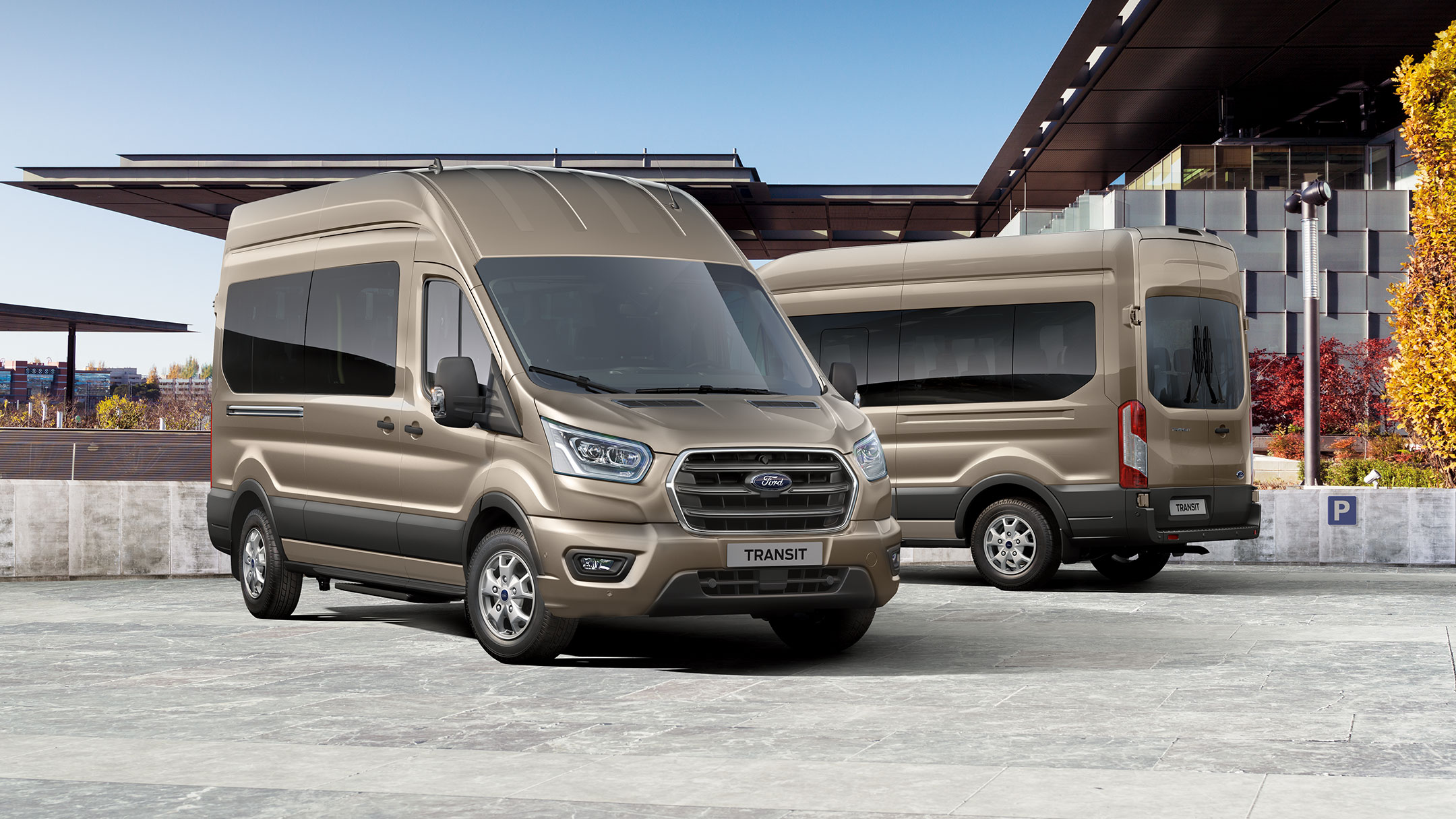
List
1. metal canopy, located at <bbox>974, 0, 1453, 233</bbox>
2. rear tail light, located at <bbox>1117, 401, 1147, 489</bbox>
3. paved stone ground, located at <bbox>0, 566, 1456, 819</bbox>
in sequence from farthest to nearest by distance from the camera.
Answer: metal canopy, located at <bbox>974, 0, 1453, 233</bbox> → rear tail light, located at <bbox>1117, 401, 1147, 489</bbox> → paved stone ground, located at <bbox>0, 566, 1456, 819</bbox>

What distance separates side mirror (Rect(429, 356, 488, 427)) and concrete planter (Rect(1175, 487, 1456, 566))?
10.3 m

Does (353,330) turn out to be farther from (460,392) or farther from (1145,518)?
(1145,518)

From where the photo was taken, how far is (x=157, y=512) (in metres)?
15.2

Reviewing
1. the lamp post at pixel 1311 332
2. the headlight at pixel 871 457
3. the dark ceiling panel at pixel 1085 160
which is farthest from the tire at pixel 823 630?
the dark ceiling panel at pixel 1085 160

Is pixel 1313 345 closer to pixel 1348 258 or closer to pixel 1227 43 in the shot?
pixel 1227 43

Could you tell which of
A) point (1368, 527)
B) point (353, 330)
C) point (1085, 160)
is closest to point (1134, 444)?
point (1368, 527)

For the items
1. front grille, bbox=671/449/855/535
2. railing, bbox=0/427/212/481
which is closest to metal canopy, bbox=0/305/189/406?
railing, bbox=0/427/212/481

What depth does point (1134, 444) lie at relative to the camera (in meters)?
13.1

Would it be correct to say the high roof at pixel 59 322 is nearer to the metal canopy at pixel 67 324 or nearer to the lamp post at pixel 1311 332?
Answer: the metal canopy at pixel 67 324


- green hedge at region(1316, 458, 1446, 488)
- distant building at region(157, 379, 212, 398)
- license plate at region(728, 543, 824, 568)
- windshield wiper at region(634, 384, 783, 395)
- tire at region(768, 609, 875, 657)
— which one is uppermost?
distant building at region(157, 379, 212, 398)

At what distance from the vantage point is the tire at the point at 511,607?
28.3 ft

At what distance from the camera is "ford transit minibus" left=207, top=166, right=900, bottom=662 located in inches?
328

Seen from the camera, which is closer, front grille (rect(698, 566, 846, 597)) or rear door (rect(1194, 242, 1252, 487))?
front grille (rect(698, 566, 846, 597))

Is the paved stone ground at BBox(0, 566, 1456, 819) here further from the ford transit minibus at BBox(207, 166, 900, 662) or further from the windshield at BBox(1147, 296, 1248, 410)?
the windshield at BBox(1147, 296, 1248, 410)
